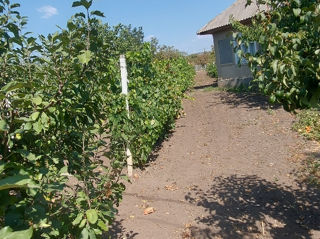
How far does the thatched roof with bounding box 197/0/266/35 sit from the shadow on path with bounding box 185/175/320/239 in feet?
38.1

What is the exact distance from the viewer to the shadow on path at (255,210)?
3.81 metres

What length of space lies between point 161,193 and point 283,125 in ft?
15.4

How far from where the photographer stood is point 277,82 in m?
2.07

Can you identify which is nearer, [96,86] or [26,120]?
[26,120]

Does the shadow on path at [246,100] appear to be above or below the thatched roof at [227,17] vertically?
below

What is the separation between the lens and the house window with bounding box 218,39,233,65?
655 inches

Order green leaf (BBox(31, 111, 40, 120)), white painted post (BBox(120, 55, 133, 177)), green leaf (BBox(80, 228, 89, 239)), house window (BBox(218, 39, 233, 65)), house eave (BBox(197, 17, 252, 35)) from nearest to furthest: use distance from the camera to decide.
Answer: green leaf (BBox(31, 111, 40, 120)) → green leaf (BBox(80, 228, 89, 239)) → white painted post (BBox(120, 55, 133, 177)) → house eave (BBox(197, 17, 252, 35)) → house window (BBox(218, 39, 233, 65))

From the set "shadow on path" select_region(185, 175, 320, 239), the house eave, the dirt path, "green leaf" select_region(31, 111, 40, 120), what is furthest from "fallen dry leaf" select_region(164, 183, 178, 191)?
the house eave

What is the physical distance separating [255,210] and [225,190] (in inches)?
30.1

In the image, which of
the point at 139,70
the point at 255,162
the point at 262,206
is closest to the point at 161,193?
the point at 262,206

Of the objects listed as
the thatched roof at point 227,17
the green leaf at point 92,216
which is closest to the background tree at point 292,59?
the green leaf at point 92,216

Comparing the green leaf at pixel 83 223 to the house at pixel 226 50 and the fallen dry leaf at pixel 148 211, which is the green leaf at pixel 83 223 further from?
the house at pixel 226 50

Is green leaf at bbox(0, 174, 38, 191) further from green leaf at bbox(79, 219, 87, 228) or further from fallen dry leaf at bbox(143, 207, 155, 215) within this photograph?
fallen dry leaf at bbox(143, 207, 155, 215)

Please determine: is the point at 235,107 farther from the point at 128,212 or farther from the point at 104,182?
the point at 104,182
